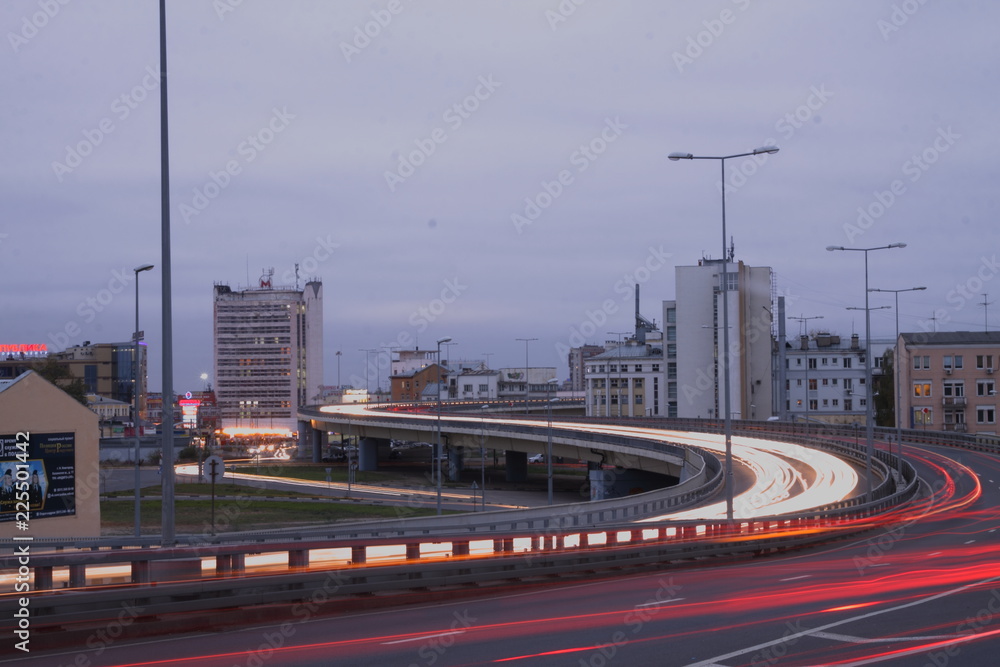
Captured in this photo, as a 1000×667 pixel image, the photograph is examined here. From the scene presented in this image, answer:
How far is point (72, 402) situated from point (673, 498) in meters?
23.8

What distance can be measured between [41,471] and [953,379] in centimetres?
7931

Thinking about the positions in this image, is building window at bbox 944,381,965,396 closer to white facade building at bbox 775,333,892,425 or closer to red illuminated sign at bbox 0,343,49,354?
white facade building at bbox 775,333,892,425

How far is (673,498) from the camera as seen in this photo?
40.7 m

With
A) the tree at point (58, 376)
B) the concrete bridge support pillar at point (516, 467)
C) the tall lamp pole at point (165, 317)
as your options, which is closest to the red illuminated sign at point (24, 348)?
the tree at point (58, 376)

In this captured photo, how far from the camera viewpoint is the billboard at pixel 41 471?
3114 cm

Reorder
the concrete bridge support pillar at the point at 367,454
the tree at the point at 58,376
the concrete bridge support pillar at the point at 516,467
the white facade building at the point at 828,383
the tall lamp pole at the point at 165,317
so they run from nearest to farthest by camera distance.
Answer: the tall lamp pole at the point at 165,317, the tree at the point at 58,376, the concrete bridge support pillar at the point at 516,467, the concrete bridge support pillar at the point at 367,454, the white facade building at the point at 828,383

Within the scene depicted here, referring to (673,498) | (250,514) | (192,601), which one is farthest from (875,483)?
(192,601)

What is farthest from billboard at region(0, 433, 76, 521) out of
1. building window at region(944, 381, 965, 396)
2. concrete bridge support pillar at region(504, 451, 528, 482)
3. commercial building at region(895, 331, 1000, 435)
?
building window at region(944, 381, 965, 396)

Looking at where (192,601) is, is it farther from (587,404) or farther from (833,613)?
(587,404)

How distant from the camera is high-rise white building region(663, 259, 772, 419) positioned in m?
104

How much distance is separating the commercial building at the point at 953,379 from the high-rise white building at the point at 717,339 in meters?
17.9

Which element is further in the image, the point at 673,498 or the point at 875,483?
the point at 875,483

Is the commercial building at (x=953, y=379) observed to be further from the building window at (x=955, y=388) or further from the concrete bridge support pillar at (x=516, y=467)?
the concrete bridge support pillar at (x=516, y=467)

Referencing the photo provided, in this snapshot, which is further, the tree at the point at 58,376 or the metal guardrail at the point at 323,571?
the tree at the point at 58,376
